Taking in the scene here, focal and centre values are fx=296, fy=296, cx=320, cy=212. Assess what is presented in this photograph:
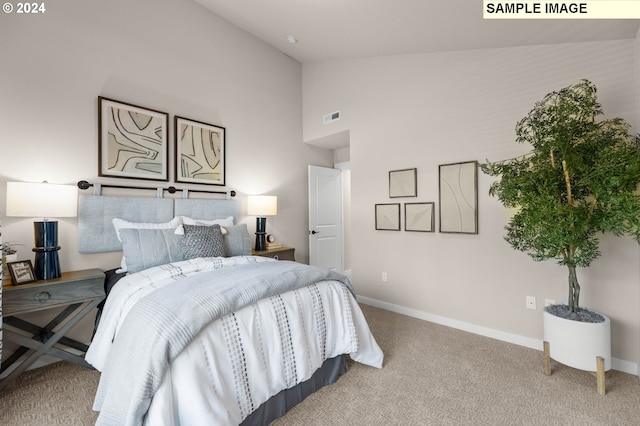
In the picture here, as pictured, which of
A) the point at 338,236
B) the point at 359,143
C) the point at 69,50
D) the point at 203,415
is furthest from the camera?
the point at 338,236

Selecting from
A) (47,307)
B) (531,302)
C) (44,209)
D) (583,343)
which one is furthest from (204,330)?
(531,302)

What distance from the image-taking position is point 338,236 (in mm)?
5098

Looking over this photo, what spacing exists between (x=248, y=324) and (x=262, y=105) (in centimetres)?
327

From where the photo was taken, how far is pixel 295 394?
186 cm

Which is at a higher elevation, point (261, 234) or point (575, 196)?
point (575, 196)

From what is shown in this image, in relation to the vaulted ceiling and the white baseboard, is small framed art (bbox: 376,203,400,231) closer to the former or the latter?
the white baseboard

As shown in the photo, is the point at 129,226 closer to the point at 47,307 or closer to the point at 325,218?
the point at 47,307

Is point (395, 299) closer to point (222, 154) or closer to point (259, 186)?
point (259, 186)

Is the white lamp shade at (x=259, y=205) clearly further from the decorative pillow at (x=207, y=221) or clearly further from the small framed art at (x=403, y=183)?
the small framed art at (x=403, y=183)

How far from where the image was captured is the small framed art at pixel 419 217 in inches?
131

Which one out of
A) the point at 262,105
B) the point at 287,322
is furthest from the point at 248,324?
the point at 262,105

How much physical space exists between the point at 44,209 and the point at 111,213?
59 cm

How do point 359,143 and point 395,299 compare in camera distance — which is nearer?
point 395,299

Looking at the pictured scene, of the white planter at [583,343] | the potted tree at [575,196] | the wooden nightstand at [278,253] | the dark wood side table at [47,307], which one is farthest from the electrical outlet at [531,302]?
the dark wood side table at [47,307]
